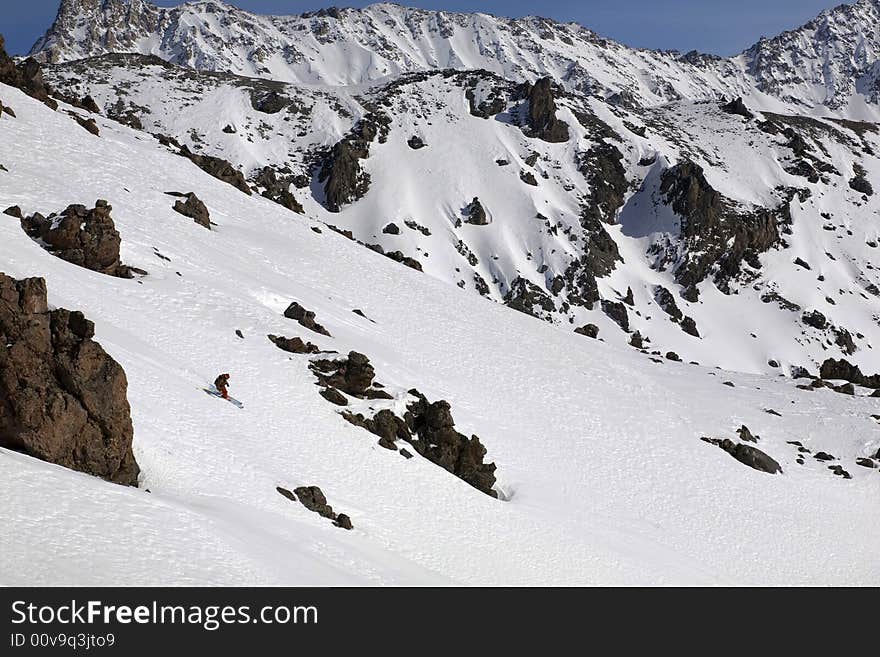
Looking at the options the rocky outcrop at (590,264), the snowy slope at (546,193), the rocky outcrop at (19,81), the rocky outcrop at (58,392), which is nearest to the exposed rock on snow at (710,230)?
the snowy slope at (546,193)

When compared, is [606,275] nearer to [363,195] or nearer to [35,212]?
[363,195]

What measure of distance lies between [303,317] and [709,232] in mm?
91038

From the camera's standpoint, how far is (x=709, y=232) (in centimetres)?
11356

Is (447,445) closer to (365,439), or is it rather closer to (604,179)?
(365,439)

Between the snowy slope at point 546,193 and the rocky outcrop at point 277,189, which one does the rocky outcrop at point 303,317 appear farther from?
the snowy slope at point 546,193

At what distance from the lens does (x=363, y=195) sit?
108062 mm

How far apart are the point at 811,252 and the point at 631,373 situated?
80217mm

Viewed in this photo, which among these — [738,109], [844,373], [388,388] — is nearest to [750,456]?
[388,388]

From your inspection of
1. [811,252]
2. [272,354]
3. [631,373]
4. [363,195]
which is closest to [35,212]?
[272,354]

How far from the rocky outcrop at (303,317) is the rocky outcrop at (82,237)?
304 inches

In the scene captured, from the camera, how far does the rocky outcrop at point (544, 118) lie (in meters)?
126

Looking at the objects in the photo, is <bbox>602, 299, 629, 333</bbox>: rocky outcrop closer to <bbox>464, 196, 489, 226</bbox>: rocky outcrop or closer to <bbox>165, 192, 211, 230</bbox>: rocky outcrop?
<bbox>464, 196, 489, 226</bbox>: rocky outcrop

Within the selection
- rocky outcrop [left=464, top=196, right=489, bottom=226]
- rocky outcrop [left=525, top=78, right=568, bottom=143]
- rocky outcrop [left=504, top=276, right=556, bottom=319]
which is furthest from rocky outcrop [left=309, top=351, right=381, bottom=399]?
rocky outcrop [left=525, top=78, right=568, bottom=143]

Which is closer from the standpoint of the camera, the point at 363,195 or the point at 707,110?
the point at 363,195
